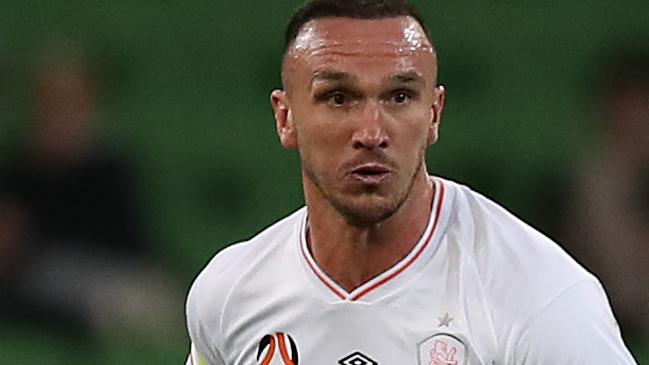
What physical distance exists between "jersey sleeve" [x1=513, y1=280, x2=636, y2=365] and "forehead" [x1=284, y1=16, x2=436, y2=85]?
493 millimetres

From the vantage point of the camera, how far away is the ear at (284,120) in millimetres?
3266

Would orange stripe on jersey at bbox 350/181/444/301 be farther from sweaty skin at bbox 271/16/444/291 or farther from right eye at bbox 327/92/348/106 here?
right eye at bbox 327/92/348/106

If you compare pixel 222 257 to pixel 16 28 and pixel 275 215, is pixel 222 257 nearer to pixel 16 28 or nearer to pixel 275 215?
→ pixel 275 215

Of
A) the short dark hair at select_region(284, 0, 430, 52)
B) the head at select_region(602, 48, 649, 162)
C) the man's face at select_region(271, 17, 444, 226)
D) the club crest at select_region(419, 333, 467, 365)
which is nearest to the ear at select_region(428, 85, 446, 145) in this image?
the man's face at select_region(271, 17, 444, 226)

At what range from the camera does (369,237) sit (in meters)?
3.25

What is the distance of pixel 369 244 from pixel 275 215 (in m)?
2.86

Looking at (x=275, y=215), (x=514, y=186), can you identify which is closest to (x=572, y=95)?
(x=514, y=186)

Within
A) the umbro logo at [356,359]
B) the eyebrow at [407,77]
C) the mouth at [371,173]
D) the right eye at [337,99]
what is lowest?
the umbro logo at [356,359]

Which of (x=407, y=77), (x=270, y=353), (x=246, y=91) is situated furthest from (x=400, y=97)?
(x=246, y=91)

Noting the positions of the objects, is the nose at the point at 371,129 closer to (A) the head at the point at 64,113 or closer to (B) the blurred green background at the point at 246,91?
(A) the head at the point at 64,113

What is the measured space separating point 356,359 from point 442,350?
18cm

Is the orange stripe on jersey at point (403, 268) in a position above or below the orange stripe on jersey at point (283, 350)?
above

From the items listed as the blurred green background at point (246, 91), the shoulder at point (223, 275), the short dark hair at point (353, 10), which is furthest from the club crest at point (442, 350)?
the blurred green background at point (246, 91)

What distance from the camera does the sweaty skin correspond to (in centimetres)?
308
